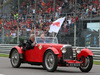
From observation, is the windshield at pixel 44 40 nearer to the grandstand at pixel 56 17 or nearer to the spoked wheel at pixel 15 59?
the spoked wheel at pixel 15 59

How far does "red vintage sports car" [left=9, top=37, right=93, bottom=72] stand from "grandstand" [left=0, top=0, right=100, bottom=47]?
1105cm

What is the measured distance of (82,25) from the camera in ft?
84.4

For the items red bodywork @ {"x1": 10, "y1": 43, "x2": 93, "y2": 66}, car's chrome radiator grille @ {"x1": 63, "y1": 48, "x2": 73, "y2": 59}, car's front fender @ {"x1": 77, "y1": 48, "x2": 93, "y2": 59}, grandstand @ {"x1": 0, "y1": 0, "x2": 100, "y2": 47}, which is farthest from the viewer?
grandstand @ {"x1": 0, "y1": 0, "x2": 100, "y2": 47}

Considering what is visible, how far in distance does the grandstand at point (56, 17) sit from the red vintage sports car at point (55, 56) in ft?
36.2

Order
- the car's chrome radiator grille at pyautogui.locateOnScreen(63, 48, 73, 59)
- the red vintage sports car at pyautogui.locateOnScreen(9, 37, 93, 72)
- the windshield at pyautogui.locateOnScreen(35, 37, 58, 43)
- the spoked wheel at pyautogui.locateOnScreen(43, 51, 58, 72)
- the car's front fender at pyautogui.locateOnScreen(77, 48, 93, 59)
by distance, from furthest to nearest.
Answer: the windshield at pyautogui.locateOnScreen(35, 37, 58, 43) < the car's front fender at pyautogui.locateOnScreen(77, 48, 93, 59) < the car's chrome radiator grille at pyautogui.locateOnScreen(63, 48, 73, 59) < the red vintage sports car at pyautogui.locateOnScreen(9, 37, 93, 72) < the spoked wheel at pyautogui.locateOnScreen(43, 51, 58, 72)

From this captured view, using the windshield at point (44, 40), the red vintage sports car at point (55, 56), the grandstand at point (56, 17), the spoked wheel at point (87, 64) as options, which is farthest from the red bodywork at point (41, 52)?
the grandstand at point (56, 17)

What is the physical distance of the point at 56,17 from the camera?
29.0 m

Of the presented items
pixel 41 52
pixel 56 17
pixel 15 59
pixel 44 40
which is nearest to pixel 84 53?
pixel 41 52

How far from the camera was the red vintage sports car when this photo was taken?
11291mm

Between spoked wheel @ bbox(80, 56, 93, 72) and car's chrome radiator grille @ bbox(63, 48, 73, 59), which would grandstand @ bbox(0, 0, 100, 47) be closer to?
spoked wheel @ bbox(80, 56, 93, 72)

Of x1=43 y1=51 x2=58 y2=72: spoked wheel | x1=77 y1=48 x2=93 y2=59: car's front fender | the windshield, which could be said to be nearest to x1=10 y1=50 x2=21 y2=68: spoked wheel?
the windshield

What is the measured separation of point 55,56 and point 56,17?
59.1 feet

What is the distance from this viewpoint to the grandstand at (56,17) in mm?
25844

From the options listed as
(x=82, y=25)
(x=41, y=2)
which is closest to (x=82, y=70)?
(x=82, y=25)
